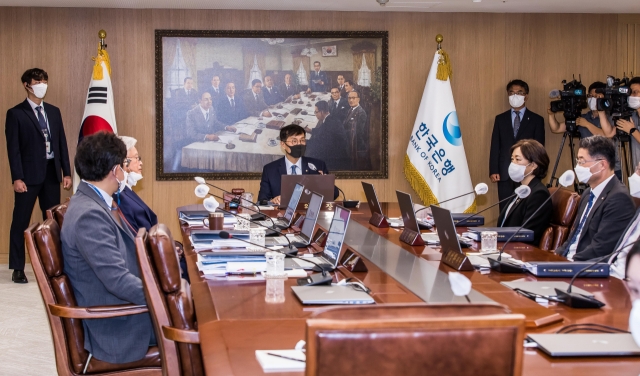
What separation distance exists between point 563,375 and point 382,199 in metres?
6.17

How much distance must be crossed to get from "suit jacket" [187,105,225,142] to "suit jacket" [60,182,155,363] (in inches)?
187

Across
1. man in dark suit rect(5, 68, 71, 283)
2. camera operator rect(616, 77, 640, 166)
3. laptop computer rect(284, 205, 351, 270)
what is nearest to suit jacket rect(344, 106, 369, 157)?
camera operator rect(616, 77, 640, 166)

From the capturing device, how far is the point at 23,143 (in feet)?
21.5

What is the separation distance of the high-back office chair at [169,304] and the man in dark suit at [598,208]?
2241 mm

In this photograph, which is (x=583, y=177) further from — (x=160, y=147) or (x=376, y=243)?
(x=160, y=147)

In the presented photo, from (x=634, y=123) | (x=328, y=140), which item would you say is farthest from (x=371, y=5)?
(x=634, y=123)

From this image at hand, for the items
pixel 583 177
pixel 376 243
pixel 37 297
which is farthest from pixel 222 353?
pixel 37 297

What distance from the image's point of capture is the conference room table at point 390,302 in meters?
1.78

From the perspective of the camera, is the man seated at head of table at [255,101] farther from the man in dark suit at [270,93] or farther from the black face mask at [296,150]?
the black face mask at [296,150]

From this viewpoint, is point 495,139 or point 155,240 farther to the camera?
point 495,139

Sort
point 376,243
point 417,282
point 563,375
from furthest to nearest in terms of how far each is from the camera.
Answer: point 376,243 → point 417,282 → point 563,375

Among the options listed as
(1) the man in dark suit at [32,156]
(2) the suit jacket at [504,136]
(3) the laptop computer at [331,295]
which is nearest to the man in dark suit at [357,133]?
(2) the suit jacket at [504,136]

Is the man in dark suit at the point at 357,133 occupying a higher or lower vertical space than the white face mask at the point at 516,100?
lower

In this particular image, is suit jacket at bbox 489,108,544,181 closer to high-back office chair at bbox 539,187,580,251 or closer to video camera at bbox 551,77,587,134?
video camera at bbox 551,77,587,134
